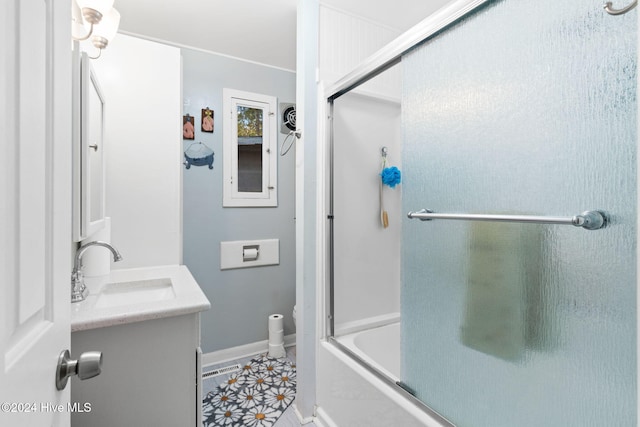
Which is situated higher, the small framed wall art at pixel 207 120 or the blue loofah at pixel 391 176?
the small framed wall art at pixel 207 120

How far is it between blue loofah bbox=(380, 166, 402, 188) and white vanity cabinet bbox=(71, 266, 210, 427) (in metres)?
1.21

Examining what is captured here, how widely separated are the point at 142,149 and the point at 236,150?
67 cm

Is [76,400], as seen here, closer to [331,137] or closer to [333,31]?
[331,137]

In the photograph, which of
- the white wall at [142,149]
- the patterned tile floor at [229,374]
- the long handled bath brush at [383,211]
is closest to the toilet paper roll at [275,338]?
the patterned tile floor at [229,374]

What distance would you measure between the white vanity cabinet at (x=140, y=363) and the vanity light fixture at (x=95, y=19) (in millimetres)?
1013

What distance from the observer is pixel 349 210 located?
6.05 feet

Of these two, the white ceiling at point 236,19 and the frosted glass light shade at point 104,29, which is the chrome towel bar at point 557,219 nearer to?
the white ceiling at point 236,19

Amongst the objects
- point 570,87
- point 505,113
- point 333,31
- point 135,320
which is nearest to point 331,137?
point 333,31

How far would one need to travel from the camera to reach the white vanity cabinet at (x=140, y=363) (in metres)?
1.07

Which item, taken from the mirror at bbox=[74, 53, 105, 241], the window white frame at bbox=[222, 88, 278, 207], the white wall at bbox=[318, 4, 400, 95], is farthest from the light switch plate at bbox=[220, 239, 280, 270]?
the white wall at bbox=[318, 4, 400, 95]

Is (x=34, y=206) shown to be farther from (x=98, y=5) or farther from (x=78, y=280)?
(x=98, y=5)

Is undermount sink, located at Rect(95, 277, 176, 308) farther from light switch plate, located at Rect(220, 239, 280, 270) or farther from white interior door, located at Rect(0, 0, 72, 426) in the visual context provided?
white interior door, located at Rect(0, 0, 72, 426)

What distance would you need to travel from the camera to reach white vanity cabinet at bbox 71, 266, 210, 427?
107 cm

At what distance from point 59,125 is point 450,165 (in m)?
0.99
